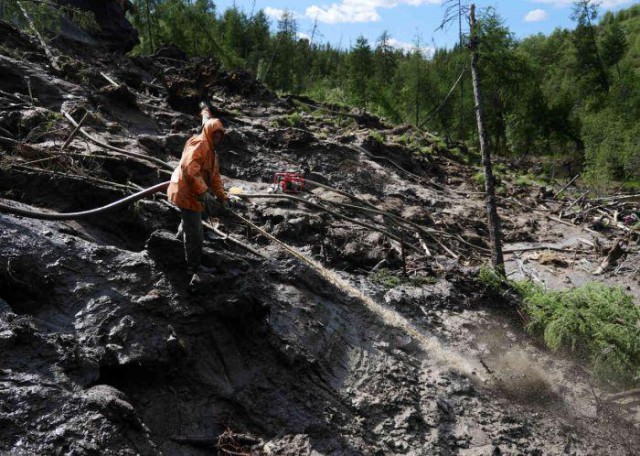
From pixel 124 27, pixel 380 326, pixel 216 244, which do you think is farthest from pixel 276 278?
pixel 124 27

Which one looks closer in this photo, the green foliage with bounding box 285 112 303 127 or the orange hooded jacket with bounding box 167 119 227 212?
the orange hooded jacket with bounding box 167 119 227 212

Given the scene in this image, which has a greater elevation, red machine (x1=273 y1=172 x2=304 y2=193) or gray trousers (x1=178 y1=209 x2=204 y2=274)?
red machine (x1=273 y1=172 x2=304 y2=193)

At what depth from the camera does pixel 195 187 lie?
494 cm

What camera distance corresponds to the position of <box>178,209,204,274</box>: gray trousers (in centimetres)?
515

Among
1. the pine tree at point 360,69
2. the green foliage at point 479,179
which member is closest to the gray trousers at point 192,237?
the green foliage at point 479,179

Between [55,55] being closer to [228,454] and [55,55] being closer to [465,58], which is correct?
[465,58]

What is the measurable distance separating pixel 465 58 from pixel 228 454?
9393mm

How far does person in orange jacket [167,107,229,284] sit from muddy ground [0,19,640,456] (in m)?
0.31

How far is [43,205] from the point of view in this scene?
623 cm

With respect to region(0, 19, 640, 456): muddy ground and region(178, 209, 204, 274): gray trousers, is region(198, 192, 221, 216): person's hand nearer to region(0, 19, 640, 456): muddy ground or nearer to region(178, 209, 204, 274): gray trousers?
region(178, 209, 204, 274): gray trousers

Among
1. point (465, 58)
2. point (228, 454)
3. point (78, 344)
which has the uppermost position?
point (465, 58)

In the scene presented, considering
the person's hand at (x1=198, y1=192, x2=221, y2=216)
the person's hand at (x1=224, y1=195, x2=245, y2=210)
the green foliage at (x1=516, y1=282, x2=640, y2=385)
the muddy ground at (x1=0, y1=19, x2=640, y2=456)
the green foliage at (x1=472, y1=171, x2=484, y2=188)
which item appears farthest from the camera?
the green foliage at (x1=472, y1=171, x2=484, y2=188)

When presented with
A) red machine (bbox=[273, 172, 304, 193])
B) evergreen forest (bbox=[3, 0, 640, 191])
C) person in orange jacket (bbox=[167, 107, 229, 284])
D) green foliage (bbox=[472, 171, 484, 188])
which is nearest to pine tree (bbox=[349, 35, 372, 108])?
evergreen forest (bbox=[3, 0, 640, 191])

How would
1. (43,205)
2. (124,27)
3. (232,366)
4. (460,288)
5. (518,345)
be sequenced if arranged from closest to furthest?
(232,366), (43,205), (518,345), (460,288), (124,27)
